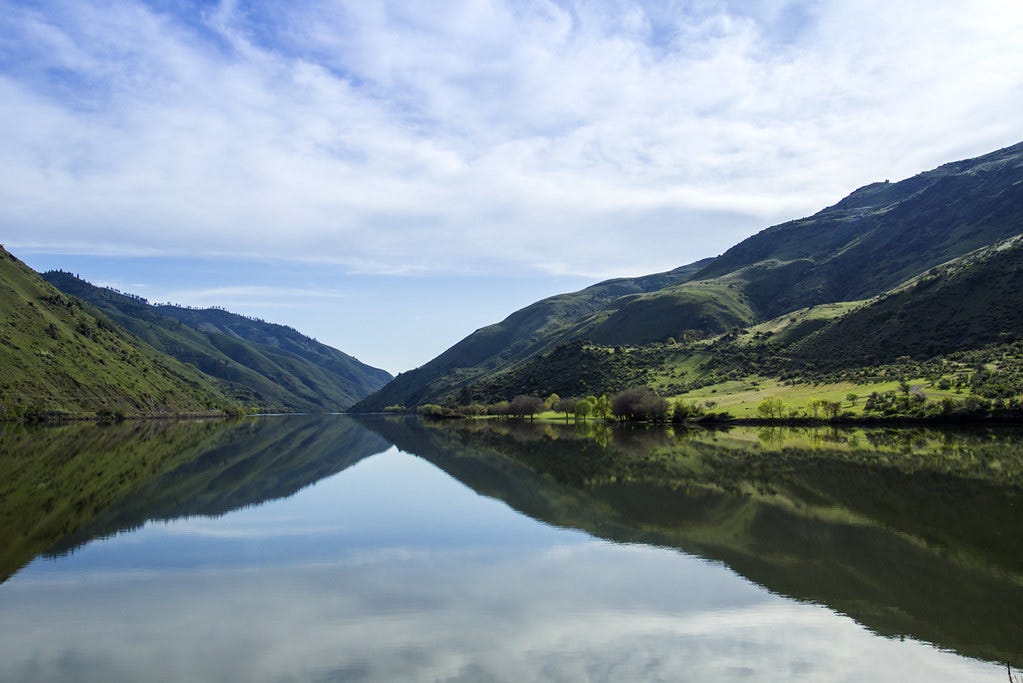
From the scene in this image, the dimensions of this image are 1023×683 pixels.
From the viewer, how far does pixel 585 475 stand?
54969 mm

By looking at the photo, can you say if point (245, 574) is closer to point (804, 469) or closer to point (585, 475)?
point (585, 475)

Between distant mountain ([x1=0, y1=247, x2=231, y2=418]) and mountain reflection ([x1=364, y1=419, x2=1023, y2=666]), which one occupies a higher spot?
distant mountain ([x1=0, y1=247, x2=231, y2=418])

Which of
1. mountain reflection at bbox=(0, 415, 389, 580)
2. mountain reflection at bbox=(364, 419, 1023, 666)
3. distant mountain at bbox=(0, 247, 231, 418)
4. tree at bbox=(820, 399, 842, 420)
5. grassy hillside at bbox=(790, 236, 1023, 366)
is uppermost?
distant mountain at bbox=(0, 247, 231, 418)

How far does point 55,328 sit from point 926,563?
21274cm

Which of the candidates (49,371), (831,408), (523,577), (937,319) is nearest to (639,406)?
(831,408)

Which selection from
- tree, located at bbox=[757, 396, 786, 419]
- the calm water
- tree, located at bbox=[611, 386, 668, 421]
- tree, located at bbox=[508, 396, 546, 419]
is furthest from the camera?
tree, located at bbox=[508, 396, 546, 419]

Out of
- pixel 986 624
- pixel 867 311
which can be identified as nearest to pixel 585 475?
pixel 986 624

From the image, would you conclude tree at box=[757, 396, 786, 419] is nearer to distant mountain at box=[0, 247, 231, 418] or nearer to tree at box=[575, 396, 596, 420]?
tree at box=[575, 396, 596, 420]

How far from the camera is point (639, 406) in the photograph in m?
144

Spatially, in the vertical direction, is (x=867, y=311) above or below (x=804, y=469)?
above

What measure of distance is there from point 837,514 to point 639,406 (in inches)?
4300

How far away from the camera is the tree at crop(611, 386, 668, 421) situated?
466ft

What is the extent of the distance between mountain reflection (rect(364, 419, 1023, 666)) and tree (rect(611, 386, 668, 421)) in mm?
64171

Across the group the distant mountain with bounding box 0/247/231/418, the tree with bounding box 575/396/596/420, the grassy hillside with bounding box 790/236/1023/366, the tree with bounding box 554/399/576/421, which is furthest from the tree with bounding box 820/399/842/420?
the distant mountain with bounding box 0/247/231/418
